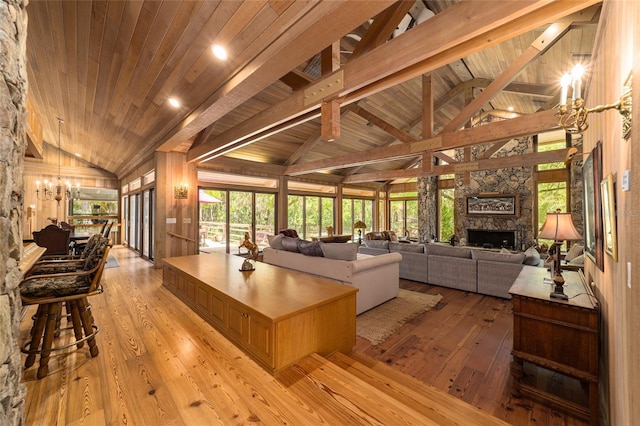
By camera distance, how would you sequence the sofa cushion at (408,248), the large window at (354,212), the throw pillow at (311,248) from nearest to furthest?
the throw pillow at (311,248) < the sofa cushion at (408,248) < the large window at (354,212)

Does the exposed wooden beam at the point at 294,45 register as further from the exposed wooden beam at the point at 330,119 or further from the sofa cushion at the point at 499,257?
the sofa cushion at the point at 499,257

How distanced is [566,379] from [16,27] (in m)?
4.71

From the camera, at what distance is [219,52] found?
8.69ft

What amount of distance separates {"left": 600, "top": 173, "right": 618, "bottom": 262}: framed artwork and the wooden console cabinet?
58 cm

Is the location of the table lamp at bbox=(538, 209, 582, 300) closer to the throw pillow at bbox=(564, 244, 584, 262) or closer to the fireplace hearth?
the throw pillow at bbox=(564, 244, 584, 262)

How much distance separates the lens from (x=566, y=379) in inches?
96.8

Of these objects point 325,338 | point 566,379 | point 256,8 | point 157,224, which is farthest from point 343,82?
point 157,224

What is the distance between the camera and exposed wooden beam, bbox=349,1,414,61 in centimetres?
271

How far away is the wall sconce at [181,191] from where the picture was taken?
20.6 feet

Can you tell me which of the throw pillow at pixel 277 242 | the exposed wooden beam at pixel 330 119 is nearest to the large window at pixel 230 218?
the throw pillow at pixel 277 242

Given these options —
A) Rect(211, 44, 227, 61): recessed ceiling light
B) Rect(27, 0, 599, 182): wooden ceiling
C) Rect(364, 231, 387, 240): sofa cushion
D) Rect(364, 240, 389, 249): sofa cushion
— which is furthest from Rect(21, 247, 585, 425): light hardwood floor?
Rect(364, 231, 387, 240): sofa cushion

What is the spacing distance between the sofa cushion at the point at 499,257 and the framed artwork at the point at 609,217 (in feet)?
9.67

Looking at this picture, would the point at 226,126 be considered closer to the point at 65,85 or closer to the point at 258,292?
the point at 65,85

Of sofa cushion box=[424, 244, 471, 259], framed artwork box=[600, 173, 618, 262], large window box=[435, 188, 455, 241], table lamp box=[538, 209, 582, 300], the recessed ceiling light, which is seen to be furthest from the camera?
large window box=[435, 188, 455, 241]
